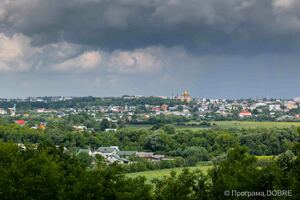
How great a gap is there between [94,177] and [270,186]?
23.9 ft

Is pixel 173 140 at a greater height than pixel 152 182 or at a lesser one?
lesser

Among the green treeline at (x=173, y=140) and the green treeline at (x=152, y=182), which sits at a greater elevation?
the green treeline at (x=152, y=182)

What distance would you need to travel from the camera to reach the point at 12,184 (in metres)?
24.7

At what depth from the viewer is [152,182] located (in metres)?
24.3

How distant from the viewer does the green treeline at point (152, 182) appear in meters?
22.1

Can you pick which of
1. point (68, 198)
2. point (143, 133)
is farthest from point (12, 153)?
point (143, 133)

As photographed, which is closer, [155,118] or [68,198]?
[68,198]

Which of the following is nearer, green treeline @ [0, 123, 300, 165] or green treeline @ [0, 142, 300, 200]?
green treeline @ [0, 142, 300, 200]

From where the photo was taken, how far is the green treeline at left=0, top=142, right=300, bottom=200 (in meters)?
22.1

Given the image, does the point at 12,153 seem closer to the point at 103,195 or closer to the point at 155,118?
the point at 103,195

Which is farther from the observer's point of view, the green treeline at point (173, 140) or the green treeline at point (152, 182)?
the green treeline at point (173, 140)

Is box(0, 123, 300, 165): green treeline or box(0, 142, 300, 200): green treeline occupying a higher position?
box(0, 142, 300, 200): green treeline

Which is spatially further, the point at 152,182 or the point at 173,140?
the point at 173,140

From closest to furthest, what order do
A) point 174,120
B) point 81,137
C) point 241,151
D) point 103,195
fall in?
point 103,195
point 241,151
point 81,137
point 174,120
